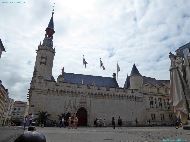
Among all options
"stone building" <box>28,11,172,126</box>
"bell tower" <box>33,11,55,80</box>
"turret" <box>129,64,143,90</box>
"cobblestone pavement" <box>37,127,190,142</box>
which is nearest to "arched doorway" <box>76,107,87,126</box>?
"stone building" <box>28,11,172,126</box>

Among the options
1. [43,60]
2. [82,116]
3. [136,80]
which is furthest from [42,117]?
[136,80]

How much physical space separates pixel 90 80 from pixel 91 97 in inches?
377

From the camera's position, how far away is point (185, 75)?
6.16 metres

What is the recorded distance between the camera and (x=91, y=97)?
49.1m

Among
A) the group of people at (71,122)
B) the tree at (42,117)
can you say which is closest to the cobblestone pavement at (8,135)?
the group of people at (71,122)

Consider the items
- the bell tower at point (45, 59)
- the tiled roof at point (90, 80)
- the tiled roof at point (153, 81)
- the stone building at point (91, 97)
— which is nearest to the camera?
the stone building at point (91, 97)

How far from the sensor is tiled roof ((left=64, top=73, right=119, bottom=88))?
183 ft

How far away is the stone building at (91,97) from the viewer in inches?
1774

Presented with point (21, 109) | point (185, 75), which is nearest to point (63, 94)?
point (185, 75)

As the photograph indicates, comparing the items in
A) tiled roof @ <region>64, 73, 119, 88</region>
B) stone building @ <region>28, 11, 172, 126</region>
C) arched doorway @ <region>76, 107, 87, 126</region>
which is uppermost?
tiled roof @ <region>64, 73, 119, 88</region>

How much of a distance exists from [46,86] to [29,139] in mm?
43903

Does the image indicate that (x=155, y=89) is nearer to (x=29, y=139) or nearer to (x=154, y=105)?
(x=154, y=105)

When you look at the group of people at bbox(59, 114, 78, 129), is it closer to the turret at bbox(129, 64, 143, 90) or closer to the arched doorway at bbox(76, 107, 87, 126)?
the arched doorway at bbox(76, 107, 87, 126)

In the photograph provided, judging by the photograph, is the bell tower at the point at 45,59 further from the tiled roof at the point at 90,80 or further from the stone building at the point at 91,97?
the tiled roof at the point at 90,80
